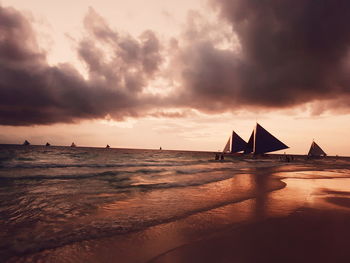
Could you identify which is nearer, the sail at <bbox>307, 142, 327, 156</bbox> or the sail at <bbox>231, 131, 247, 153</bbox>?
the sail at <bbox>231, 131, 247, 153</bbox>

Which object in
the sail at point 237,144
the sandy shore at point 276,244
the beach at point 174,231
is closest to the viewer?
the sandy shore at point 276,244

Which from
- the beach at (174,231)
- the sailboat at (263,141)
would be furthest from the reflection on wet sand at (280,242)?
the sailboat at (263,141)

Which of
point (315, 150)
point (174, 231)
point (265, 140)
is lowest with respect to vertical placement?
point (174, 231)

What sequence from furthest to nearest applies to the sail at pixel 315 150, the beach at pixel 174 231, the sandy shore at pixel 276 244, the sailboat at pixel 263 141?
1. the sail at pixel 315 150
2. the sailboat at pixel 263 141
3. the beach at pixel 174 231
4. the sandy shore at pixel 276 244

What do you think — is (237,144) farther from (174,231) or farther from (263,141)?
(174,231)

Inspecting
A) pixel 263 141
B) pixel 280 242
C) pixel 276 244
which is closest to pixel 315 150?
pixel 263 141

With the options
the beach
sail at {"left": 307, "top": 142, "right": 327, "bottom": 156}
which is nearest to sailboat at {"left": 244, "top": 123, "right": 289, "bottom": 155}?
the beach

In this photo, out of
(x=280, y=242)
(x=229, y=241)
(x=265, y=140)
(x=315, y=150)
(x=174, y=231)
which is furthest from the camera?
(x=315, y=150)

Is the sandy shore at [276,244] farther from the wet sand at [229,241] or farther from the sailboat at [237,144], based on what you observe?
the sailboat at [237,144]

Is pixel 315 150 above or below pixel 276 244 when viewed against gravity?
above

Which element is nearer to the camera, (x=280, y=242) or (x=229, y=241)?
(x=280, y=242)

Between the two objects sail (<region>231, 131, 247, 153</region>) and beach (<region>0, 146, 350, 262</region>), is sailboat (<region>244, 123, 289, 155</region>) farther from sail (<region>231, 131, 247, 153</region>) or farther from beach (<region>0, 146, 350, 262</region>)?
beach (<region>0, 146, 350, 262</region>)

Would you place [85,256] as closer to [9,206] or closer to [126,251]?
[126,251]

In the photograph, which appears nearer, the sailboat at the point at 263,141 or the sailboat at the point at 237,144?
the sailboat at the point at 263,141
